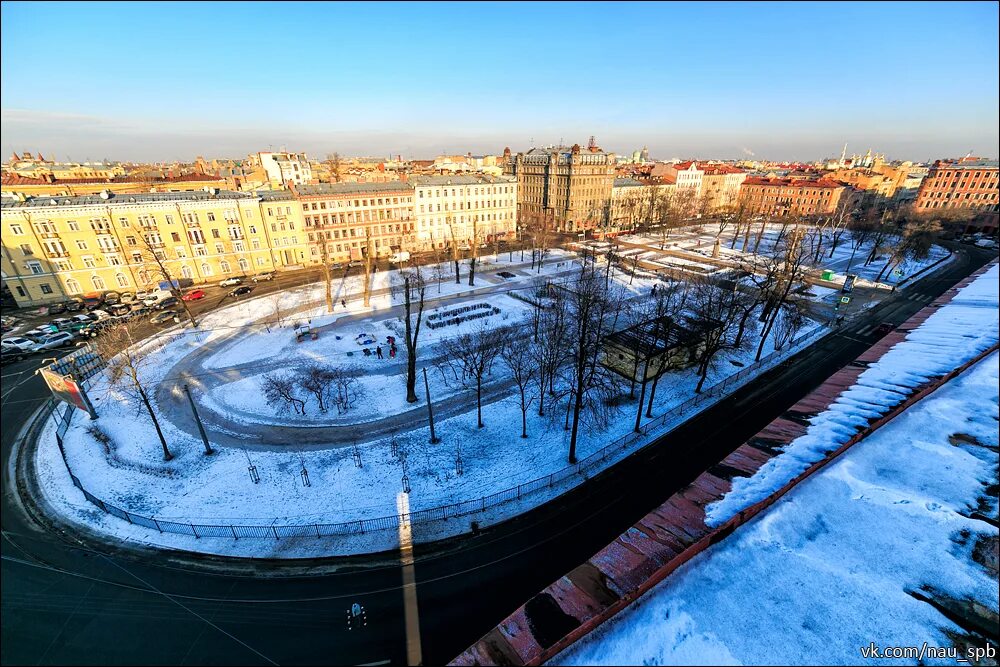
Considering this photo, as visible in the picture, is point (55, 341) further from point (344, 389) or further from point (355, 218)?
point (355, 218)

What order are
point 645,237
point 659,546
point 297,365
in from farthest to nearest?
point 645,237
point 297,365
point 659,546

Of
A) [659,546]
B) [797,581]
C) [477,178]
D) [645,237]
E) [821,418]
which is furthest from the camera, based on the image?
[645,237]

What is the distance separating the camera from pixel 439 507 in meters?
19.7

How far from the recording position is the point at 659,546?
51.0ft

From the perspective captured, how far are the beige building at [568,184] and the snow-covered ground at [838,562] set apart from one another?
7805 centimetres

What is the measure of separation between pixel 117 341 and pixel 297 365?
13543 millimetres

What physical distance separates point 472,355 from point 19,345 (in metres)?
42.5

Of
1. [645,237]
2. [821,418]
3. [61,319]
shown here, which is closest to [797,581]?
[821,418]

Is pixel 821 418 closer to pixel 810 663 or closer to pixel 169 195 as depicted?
pixel 810 663

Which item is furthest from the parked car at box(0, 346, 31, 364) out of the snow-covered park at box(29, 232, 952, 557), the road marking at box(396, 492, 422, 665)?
the road marking at box(396, 492, 422, 665)

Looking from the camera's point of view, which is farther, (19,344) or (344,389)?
(19,344)

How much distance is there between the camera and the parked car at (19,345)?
35562 millimetres

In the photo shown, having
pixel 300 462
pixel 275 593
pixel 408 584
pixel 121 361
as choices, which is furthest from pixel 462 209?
pixel 275 593

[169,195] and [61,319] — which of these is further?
[169,195]
